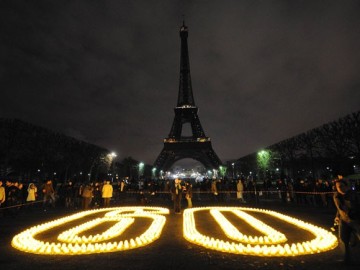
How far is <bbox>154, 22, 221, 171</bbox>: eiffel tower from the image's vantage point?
228ft

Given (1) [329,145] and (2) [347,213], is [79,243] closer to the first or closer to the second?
(2) [347,213]

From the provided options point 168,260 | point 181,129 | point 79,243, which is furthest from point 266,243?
point 181,129

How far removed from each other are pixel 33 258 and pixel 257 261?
5.40 m

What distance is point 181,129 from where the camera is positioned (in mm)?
78688

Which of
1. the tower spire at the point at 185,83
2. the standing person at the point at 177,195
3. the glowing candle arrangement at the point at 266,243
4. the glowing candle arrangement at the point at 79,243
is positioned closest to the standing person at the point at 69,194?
the standing person at the point at 177,195

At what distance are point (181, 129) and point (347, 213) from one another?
73156 millimetres

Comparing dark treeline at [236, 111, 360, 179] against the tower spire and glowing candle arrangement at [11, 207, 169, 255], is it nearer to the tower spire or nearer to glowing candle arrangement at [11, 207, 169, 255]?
glowing candle arrangement at [11, 207, 169, 255]

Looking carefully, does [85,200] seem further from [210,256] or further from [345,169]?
[345,169]

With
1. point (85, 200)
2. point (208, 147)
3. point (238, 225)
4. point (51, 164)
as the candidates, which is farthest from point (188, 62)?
point (238, 225)

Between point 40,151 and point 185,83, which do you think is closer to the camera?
point 40,151

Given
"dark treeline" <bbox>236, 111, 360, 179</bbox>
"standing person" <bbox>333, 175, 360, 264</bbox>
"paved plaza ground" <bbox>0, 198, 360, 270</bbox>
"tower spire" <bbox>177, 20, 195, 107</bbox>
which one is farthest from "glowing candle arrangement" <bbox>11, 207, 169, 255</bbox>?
"tower spire" <bbox>177, 20, 195, 107</bbox>

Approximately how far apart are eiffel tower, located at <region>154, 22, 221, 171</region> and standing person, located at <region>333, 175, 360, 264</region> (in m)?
60.3

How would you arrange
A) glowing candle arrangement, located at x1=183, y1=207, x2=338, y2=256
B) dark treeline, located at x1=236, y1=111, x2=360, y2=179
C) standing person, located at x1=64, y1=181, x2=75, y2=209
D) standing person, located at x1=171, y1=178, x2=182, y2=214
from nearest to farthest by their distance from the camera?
glowing candle arrangement, located at x1=183, y1=207, x2=338, y2=256
standing person, located at x1=171, y1=178, x2=182, y2=214
standing person, located at x1=64, y1=181, x2=75, y2=209
dark treeline, located at x1=236, y1=111, x2=360, y2=179

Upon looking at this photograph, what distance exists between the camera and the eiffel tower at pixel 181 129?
6950cm
